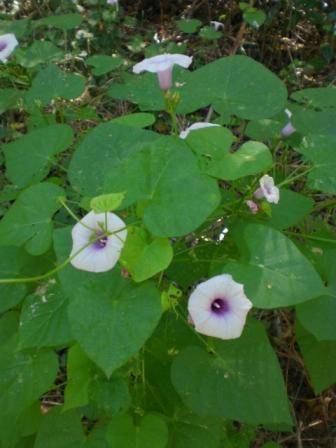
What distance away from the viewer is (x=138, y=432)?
3.94ft

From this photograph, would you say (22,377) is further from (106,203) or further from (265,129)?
(265,129)

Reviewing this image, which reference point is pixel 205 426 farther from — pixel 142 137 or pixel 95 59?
pixel 95 59

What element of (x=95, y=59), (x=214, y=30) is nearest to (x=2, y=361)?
(x=95, y=59)

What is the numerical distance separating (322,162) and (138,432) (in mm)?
736

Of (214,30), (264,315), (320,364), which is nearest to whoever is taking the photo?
(320,364)

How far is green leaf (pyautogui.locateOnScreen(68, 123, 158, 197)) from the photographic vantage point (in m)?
1.27

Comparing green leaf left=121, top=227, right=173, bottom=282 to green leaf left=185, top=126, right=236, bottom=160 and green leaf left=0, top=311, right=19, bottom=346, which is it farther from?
green leaf left=0, top=311, right=19, bottom=346

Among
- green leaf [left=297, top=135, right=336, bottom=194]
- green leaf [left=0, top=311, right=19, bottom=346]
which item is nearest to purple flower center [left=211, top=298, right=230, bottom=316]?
green leaf [left=297, top=135, right=336, bottom=194]

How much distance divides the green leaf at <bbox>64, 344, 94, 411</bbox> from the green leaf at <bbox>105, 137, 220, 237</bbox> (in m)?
0.33

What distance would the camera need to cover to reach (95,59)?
7.50ft

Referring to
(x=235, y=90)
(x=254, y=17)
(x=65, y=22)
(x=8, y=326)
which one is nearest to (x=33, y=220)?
(x=8, y=326)

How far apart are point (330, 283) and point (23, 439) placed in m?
0.87

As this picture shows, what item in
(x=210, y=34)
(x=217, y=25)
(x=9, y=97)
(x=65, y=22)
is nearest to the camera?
(x=9, y=97)

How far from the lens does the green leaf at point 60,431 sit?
1280 mm
